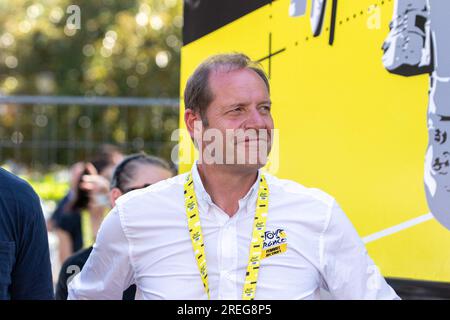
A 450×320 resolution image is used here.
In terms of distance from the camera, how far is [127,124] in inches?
315

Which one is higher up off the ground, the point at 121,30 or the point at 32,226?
the point at 121,30

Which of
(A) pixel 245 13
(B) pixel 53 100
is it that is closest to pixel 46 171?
(B) pixel 53 100

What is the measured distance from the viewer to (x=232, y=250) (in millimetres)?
2176

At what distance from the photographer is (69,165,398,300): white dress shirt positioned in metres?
2.16

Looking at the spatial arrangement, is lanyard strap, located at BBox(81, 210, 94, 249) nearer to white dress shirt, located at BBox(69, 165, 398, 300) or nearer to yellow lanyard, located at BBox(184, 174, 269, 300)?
white dress shirt, located at BBox(69, 165, 398, 300)

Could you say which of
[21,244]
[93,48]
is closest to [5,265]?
[21,244]

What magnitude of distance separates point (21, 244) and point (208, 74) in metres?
0.78

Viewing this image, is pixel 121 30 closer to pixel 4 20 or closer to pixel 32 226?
pixel 4 20

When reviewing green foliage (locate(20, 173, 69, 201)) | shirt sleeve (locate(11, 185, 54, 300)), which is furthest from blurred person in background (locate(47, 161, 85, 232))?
shirt sleeve (locate(11, 185, 54, 300))

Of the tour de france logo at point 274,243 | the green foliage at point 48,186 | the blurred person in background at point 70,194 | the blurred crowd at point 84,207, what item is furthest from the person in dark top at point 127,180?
the green foliage at point 48,186

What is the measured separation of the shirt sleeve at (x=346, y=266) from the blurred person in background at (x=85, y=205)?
3.33m

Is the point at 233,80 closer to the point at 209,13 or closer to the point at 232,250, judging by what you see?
the point at 232,250

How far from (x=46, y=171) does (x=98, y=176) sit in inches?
91.0

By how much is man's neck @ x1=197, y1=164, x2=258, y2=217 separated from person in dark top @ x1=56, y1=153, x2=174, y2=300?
0.91 m
